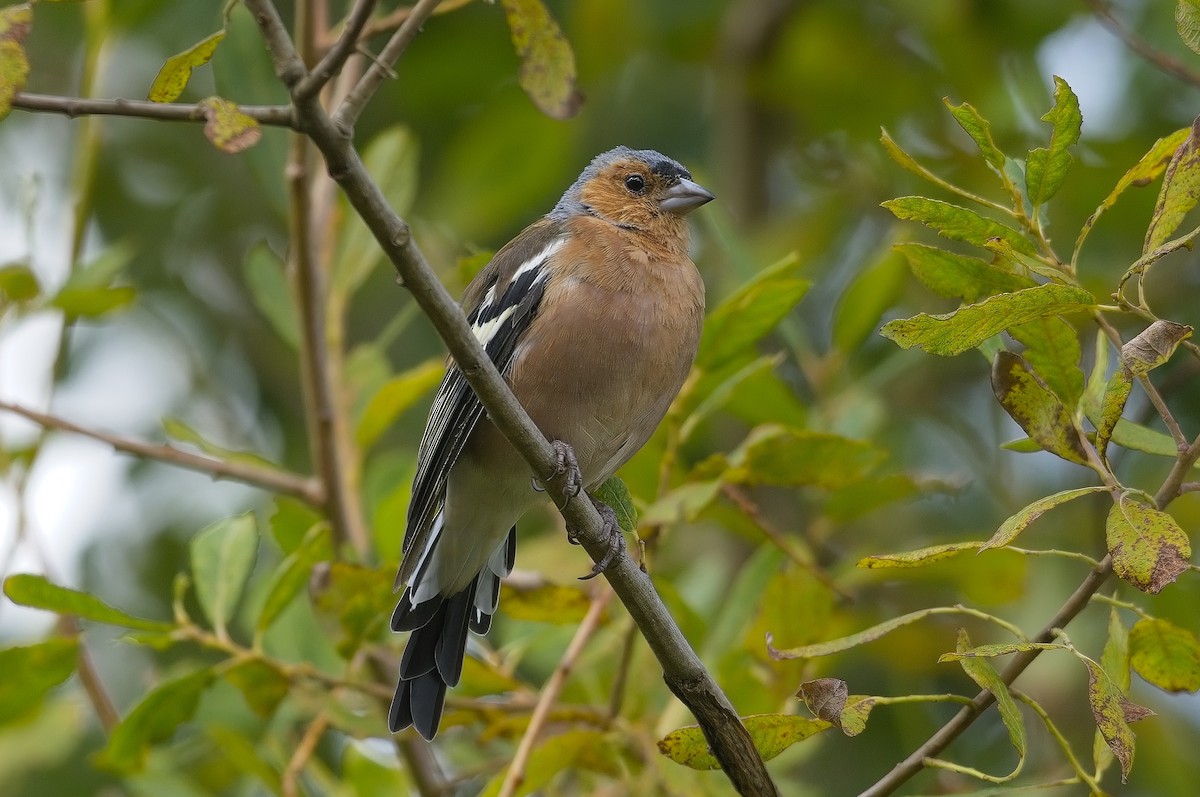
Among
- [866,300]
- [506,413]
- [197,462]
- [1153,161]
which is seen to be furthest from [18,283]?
[1153,161]

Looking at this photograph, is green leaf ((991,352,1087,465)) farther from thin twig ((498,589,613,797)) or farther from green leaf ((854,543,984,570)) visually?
thin twig ((498,589,613,797))

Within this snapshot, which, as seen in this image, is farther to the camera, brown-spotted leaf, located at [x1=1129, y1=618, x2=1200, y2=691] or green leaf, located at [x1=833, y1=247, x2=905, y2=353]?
green leaf, located at [x1=833, y1=247, x2=905, y2=353]

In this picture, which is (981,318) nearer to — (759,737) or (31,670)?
(759,737)

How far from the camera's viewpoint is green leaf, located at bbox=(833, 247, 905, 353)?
4.45 meters

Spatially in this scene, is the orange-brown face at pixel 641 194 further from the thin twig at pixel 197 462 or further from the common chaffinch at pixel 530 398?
the thin twig at pixel 197 462

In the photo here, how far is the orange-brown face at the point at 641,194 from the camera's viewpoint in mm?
4699

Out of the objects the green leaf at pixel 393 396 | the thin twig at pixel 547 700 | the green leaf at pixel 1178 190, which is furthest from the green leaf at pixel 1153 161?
the green leaf at pixel 393 396

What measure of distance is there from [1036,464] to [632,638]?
3676 mm

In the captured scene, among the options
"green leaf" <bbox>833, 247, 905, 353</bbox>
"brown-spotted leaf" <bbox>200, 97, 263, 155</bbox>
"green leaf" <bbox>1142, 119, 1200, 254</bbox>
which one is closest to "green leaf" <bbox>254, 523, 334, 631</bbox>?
"brown-spotted leaf" <bbox>200, 97, 263, 155</bbox>

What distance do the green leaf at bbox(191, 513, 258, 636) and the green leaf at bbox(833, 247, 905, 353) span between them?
209cm

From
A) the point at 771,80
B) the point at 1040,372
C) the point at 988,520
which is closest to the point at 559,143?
the point at 771,80

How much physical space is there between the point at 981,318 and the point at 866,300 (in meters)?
2.24

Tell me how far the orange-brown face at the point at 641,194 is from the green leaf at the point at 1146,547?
256 cm

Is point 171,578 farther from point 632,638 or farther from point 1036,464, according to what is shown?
point 1036,464
